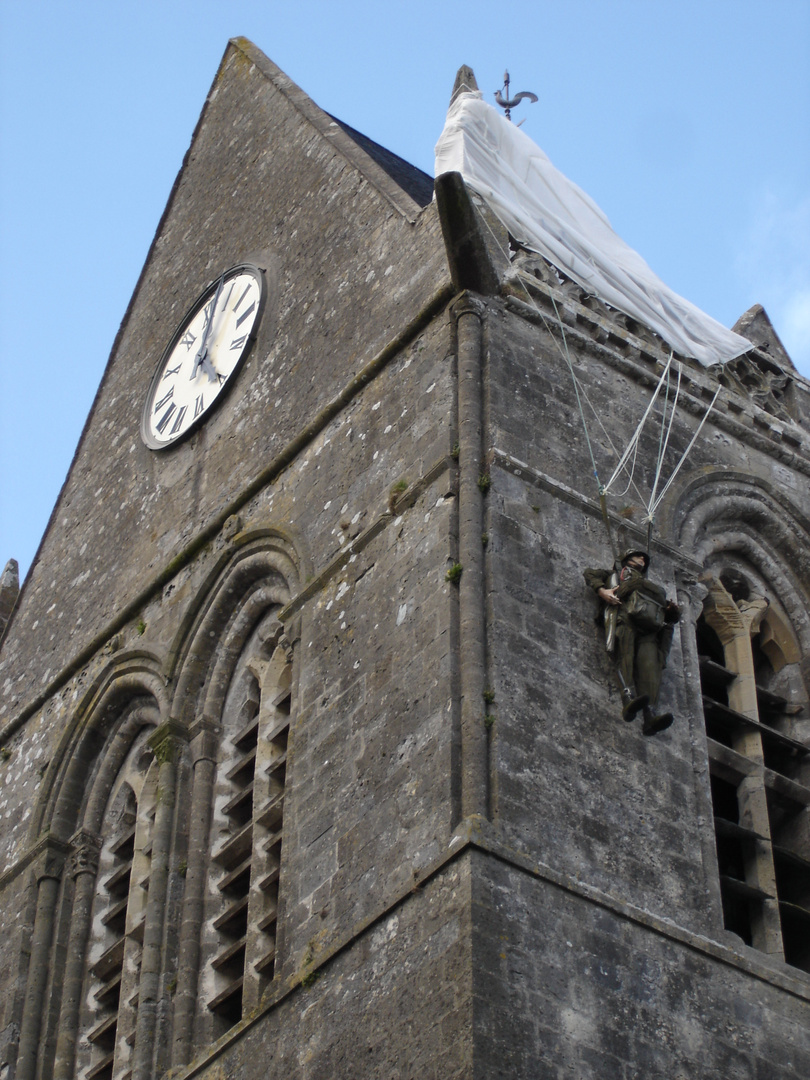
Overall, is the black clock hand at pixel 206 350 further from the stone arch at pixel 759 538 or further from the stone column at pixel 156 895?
the stone arch at pixel 759 538

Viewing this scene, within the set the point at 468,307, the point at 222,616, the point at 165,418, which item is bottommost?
the point at 222,616

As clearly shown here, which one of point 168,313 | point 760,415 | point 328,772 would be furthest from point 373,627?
point 168,313

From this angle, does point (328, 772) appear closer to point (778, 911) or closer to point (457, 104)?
point (778, 911)

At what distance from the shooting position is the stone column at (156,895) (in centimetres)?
1167

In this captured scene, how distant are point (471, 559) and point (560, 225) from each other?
419cm

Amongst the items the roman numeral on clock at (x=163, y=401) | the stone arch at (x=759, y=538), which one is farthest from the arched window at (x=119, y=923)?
the stone arch at (x=759, y=538)

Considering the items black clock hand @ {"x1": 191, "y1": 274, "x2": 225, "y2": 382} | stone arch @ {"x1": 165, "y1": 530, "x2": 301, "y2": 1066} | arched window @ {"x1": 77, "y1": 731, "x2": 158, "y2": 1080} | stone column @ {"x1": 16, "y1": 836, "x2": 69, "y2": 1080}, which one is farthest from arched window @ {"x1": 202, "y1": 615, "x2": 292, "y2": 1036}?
black clock hand @ {"x1": 191, "y1": 274, "x2": 225, "y2": 382}

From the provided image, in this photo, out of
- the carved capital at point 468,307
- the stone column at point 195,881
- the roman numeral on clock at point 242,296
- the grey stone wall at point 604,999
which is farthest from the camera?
the roman numeral on clock at point 242,296

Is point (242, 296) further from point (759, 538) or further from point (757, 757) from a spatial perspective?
point (757, 757)

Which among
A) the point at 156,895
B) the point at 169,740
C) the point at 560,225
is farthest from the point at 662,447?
the point at 156,895

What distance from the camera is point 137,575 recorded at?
49.1ft

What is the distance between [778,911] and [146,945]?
155 inches

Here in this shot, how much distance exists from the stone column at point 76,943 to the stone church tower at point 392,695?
0.03 metres

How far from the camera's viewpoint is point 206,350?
632 inches
